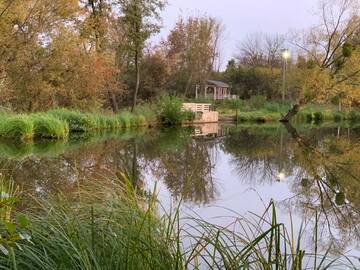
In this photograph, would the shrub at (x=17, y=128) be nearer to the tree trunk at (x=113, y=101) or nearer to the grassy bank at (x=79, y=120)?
the grassy bank at (x=79, y=120)

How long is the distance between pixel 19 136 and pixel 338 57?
18994 mm

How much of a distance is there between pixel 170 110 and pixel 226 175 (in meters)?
14.8

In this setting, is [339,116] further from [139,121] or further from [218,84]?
[139,121]

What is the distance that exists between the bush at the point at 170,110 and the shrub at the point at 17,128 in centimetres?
986

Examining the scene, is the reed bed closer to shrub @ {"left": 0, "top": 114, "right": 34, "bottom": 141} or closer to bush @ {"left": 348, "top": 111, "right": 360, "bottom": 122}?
shrub @ {"left": 0, "top": 114, "right": 34, "bottom": 141}

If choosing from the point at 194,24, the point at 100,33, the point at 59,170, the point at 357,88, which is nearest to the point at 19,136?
the point at 59,170

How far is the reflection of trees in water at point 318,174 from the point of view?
4664 millimetres

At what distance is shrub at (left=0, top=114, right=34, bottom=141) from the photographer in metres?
12.9

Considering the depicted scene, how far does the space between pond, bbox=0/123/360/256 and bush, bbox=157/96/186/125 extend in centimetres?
961

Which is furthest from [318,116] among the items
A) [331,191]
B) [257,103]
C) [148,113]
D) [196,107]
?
[331,191]

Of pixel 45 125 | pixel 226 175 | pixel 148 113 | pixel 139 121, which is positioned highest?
pixel 148 113

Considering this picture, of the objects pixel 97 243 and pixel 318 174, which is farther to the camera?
pixel 318 174

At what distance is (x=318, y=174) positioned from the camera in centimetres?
757

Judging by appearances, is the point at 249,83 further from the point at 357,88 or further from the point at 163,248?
the point at 163,248
